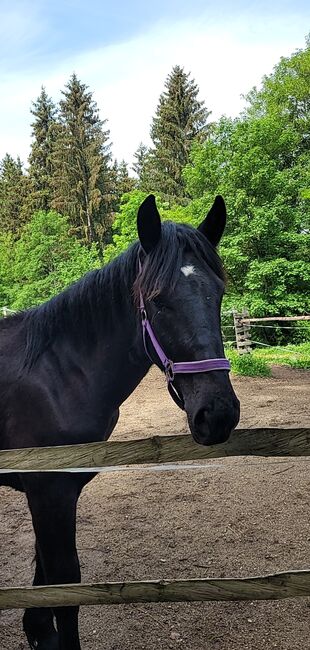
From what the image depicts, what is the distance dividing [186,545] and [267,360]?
11.2 m

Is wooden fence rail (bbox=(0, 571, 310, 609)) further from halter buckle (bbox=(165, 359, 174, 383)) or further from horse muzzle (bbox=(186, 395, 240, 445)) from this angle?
halter buckle (bbox=(165, 359, 174, 383))

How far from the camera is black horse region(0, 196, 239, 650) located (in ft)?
6.08

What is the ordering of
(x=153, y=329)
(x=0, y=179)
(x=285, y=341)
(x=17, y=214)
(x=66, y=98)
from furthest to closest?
(x=0, y=179) < (x=17, y=214) < (x=66, y=98) < (x=285, y=341) < (x=153, y=329)

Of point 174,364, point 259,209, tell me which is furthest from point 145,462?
point 259,209

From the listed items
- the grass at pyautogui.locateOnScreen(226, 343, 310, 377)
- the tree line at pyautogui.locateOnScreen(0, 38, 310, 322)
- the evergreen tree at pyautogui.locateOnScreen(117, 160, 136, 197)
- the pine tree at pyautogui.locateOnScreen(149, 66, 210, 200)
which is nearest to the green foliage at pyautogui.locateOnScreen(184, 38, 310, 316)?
the tree line at pyautogui.locateOnScreen(0, 38, 310, 322)

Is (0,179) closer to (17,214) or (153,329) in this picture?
(17,214)

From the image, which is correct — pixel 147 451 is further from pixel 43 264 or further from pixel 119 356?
pixel 43 264

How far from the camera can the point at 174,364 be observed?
5.97 feet

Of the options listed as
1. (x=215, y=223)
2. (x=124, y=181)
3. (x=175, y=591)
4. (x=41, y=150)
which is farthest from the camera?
(x=124, y=181)

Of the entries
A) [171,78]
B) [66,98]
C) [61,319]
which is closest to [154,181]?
[171,78]

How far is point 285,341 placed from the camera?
19547mm

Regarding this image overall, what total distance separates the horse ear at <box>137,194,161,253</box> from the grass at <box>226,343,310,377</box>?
9.76m

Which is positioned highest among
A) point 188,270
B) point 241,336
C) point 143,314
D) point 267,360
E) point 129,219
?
point 129,219

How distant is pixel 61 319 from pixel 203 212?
59.9 feet
